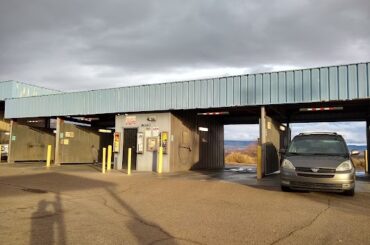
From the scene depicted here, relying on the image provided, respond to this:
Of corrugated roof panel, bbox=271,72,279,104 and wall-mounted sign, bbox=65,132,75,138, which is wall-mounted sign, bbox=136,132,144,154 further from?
wall-mounted sign, bbox=65,132,75,138

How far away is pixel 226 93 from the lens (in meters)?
17.8

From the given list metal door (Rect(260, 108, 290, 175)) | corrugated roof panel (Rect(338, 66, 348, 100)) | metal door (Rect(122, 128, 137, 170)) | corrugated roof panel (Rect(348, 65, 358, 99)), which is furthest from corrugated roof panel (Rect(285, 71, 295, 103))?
metal door (Rect(122, 128, 137, 170))

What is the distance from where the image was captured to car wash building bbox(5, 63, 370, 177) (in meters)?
15.8

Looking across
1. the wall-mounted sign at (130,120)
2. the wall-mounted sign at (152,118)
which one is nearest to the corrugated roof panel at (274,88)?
the wall-mounted sign at (152,118)

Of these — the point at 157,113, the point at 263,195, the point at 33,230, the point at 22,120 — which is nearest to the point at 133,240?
the point at 33,230

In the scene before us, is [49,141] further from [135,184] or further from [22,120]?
[135,184]

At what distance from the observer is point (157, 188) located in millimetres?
12969

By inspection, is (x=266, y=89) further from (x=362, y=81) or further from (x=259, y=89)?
(x=362, y=81)

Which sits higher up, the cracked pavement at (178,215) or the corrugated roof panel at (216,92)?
the corrugated roof panel at (216,92)

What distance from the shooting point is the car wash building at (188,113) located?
15.8 m

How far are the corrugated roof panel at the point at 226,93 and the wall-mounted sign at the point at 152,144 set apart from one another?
5.07 feet

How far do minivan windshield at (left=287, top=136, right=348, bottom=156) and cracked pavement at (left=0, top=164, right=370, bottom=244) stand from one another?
1248 millimetres

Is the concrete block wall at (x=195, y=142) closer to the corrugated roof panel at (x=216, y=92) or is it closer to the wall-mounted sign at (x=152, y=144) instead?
the wall-mounted sign at (x=152, y=144)

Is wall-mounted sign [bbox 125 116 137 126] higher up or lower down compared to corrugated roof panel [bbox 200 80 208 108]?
lower down
